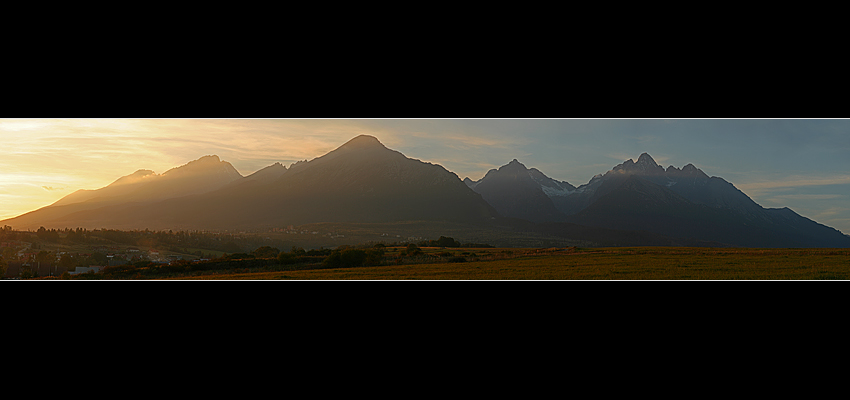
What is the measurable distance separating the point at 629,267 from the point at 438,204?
26.1ft

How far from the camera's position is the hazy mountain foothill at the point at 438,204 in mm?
14781

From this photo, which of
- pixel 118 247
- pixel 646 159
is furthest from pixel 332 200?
pixel 646 159

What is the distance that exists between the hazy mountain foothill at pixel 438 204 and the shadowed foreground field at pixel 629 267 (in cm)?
88

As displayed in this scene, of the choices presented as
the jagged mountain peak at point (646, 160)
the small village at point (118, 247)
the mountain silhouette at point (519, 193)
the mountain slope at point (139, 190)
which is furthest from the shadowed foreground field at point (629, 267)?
the mountain slope at point (139, 190)

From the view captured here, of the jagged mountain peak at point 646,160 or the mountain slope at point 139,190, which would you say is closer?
the mountain slope at point 139,190

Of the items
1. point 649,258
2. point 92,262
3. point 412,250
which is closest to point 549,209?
point 649,258

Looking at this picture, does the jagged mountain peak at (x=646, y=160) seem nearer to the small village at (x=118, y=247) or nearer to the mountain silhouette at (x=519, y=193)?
the mountain silhouette at (x=519, y=193)

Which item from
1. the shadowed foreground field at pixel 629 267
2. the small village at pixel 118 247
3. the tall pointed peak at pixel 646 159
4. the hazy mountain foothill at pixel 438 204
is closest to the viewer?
the shadowed foreground field at pixel 629 267

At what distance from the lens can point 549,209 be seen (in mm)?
18734

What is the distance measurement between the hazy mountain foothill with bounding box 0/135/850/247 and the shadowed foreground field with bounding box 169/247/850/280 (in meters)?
0.88

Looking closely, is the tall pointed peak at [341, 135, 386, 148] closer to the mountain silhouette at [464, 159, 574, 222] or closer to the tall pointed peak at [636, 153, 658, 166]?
the mountain silhouette at [464, 159, 574, 222]
